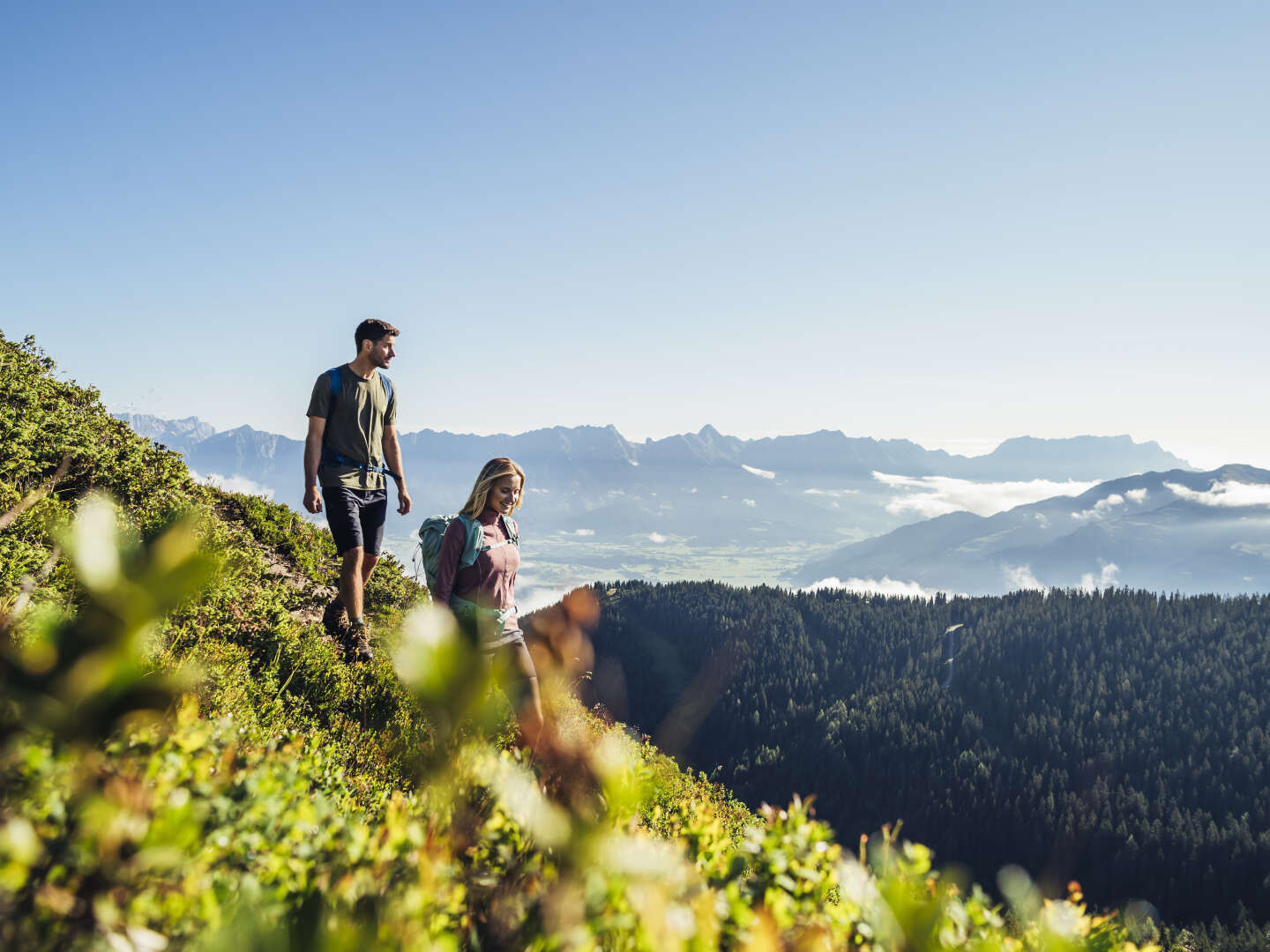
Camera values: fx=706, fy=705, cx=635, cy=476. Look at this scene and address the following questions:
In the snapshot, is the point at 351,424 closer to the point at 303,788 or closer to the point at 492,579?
the point at 492,579

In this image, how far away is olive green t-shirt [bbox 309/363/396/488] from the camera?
706 cm

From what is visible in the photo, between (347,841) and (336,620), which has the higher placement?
(347,841)

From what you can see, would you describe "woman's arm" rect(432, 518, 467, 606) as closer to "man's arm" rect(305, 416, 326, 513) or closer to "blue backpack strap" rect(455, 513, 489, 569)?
"blue backpack strap" rect(455, 513, 489, 569)

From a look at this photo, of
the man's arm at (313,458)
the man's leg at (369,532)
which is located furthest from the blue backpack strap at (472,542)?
the man's leg at (369,532)

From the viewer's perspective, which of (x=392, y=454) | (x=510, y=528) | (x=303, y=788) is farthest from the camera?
(x=392, y=454)

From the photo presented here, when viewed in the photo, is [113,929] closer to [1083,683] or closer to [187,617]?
[187,617]

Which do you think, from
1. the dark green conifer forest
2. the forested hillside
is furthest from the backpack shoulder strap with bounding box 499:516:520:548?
the forested hillside

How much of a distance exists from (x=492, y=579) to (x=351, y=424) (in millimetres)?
2411

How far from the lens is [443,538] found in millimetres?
6207

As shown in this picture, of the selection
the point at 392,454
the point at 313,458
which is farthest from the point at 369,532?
the point at 313,458

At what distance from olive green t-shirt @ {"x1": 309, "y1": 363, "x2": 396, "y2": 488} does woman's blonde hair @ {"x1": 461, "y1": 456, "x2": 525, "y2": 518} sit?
5.26ft

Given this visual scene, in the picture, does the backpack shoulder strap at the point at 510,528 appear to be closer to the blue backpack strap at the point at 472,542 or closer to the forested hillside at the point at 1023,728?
the blue backpack strap at the point at 472,542

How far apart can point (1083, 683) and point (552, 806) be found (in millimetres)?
204362

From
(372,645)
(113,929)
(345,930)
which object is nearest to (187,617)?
(372,645)
